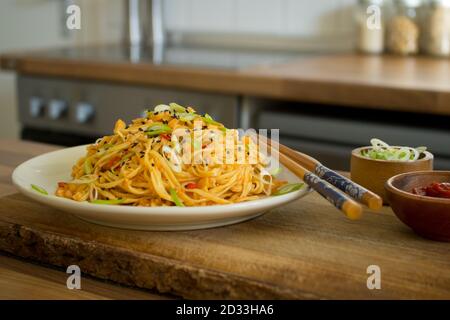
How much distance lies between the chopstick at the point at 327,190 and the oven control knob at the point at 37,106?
5.64 ft

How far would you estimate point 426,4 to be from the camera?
2.71m

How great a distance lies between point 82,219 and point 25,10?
108 inches

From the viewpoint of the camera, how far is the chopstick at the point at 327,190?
3.10ft

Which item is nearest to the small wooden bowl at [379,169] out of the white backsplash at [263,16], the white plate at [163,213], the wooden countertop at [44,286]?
the white plate at [163,213]

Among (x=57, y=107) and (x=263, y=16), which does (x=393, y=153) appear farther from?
(x=263, y=16)

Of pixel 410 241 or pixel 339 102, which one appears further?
pixel 339 102

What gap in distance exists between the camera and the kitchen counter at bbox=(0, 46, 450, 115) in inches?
81.0

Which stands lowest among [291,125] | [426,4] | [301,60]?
[291,125]

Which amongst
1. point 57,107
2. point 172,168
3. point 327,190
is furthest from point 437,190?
point 57,107

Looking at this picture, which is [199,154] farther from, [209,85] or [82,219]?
[209,85]

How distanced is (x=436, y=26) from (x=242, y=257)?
6.35 ft

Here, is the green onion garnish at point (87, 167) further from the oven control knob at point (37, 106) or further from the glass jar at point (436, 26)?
the glass jar at point (436, 26)

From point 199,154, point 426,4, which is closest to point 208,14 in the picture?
point 426,4

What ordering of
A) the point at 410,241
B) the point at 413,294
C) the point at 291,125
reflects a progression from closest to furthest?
the point at 413,294 < the point at 410,241 < the point at 291,125
